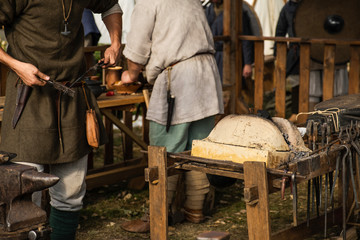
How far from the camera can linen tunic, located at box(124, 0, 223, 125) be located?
4359 millimetres

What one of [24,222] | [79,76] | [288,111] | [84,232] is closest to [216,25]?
[288,111]

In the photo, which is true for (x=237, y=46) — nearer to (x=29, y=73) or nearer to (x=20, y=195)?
(x=29, y=73)

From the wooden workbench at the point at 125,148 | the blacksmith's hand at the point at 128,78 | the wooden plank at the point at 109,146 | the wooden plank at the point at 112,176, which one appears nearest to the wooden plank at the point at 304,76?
the wooden workbench at the point at 125,148

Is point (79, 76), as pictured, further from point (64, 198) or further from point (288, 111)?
point (288, 111)

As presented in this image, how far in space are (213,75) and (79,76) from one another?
1.39 metres

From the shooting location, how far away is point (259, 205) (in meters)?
3.20

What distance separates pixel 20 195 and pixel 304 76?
4.75m

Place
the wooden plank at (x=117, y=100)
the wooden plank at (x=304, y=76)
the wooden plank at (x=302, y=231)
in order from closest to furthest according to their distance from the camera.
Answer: the wooden plank at (x=302, y=231) < the wooden plank at (x=117, y=100) < the wooden plank at (x=304, y=76)

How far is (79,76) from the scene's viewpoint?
136 inches

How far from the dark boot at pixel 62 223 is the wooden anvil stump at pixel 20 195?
1283 mm

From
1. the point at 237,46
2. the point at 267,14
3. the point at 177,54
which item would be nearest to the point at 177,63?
the point at 177,54

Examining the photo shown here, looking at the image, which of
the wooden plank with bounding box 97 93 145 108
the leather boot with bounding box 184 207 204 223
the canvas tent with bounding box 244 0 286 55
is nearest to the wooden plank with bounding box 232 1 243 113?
the wooden plank with bounding box 97 93 145 108

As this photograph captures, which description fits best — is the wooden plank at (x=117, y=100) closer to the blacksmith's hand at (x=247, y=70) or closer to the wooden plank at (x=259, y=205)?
the wooden plank at (x=259, y=205)

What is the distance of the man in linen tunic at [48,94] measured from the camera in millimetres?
Result: 3244
